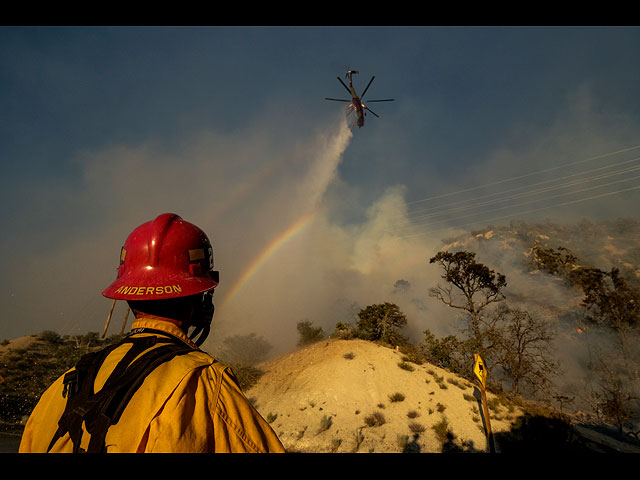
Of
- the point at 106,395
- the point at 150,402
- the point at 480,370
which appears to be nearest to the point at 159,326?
the point at 106,395

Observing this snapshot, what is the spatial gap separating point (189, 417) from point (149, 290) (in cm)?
117

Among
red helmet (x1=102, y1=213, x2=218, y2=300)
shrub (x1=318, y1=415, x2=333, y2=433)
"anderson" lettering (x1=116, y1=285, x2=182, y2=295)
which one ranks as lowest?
shrub (x1=318, y1=415, x2=333, y2=433)

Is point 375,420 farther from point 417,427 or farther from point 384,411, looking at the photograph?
point 417,427

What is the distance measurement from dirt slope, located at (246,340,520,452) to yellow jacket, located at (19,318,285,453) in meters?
13.3

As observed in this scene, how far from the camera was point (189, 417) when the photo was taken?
52.1 inches

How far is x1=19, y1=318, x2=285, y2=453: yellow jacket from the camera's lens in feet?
4.18

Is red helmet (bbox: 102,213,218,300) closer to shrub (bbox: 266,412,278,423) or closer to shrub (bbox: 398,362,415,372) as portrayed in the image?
shrub (bbox: 266,412,278,423)

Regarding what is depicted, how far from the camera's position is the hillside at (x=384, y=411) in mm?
13016

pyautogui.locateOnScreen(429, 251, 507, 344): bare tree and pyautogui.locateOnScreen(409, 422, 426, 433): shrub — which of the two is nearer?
pyautogui.locateOnScreen(409, 422, 426, 433): shrub

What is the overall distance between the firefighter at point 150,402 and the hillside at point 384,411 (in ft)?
41.9

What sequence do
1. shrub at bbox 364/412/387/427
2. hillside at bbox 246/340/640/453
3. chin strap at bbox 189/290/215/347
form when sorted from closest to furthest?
chin strap at bbox 189/290/215/347 → hillside at bbox 246/340/640/453 → shrub at bbox 364/412/387/427

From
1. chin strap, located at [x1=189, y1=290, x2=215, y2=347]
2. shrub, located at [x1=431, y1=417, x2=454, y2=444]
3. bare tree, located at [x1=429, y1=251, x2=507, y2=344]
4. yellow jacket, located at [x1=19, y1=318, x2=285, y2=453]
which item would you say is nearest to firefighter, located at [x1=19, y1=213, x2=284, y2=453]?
yellow jacket, located at [x1=19, y1=318, x2=285, y2=453]

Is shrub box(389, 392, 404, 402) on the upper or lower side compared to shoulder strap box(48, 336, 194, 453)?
lower
